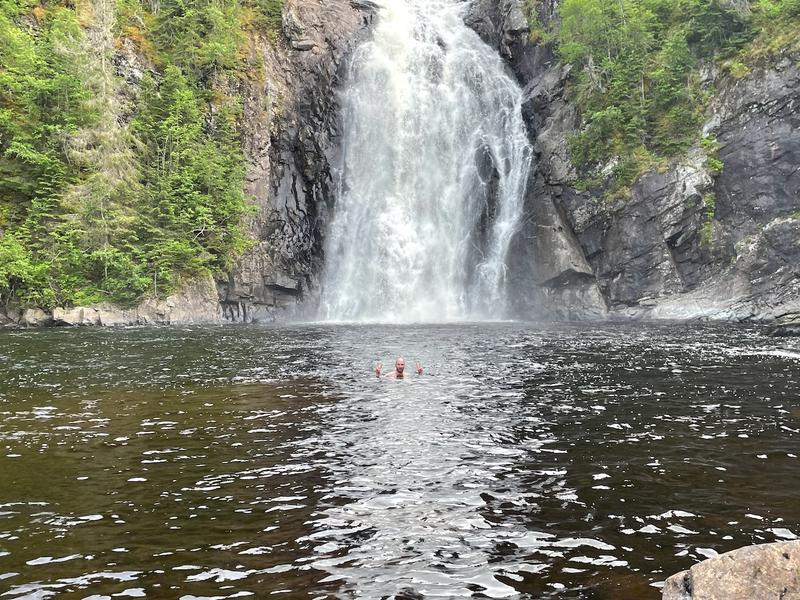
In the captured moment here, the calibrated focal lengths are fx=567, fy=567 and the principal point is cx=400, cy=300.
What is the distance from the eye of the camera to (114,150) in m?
41.2

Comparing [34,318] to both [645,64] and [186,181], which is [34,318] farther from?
[645,64]

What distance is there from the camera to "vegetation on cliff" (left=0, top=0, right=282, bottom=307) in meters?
37.7

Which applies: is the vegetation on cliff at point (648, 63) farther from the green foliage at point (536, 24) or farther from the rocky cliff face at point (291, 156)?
the rocky cliff face at point (291, 156)

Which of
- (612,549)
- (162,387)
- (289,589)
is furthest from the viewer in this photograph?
(162,387)

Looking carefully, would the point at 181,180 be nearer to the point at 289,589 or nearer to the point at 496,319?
the point at 496,319

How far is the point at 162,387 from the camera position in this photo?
636 inches

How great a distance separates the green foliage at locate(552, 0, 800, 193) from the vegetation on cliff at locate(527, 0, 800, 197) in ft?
0.24

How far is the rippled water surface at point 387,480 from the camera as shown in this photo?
5836 mm

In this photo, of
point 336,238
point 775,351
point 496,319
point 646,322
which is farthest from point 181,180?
point 775,351

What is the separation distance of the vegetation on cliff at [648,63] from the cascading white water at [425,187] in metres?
6.00

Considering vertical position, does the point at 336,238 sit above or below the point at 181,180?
below

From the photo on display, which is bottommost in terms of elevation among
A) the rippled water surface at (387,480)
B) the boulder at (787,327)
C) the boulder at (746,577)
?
the rippled water surface at (387,480)

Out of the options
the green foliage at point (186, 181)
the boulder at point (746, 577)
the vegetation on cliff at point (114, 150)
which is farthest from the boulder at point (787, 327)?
the vegetation on cliff at point (114, 150)

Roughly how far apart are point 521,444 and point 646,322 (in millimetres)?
31975
